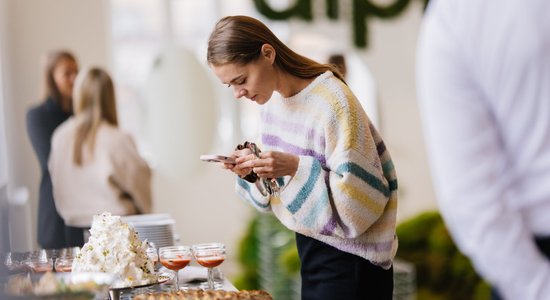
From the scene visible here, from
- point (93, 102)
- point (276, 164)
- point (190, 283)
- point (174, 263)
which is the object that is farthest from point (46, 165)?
point (276, 164)

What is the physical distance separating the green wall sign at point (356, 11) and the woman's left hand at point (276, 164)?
492cm

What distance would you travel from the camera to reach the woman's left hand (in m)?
2.25

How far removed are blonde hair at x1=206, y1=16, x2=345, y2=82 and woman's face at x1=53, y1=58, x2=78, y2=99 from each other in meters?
3.09

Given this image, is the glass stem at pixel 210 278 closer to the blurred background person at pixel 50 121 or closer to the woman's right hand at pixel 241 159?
the woman's right hand at pixel 241 159

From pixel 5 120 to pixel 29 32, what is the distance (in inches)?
27.3

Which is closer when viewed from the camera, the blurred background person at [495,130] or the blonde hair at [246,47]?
the blurred background person at [495,130]

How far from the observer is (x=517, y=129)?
1185mm

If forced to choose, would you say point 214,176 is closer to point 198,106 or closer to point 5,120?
point 198,106

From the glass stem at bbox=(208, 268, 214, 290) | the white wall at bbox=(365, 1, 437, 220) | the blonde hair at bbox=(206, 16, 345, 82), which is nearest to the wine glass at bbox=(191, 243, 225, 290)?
the glass stem at bbox=(208, 268, 214, 290)

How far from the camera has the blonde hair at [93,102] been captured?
4.76 metres

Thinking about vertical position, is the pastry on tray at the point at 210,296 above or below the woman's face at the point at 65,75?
below

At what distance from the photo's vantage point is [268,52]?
235cm

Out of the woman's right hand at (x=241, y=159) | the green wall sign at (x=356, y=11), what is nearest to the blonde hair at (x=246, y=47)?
the woman's right hand at (x=241, y=159)

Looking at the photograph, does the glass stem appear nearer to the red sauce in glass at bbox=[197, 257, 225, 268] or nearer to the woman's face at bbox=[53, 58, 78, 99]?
the red sauce in glass at bbox=[197, 257, 225, 268]
